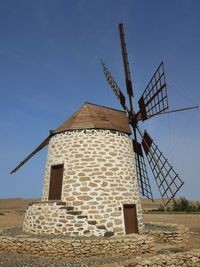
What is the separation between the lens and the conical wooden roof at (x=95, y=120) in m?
13.7

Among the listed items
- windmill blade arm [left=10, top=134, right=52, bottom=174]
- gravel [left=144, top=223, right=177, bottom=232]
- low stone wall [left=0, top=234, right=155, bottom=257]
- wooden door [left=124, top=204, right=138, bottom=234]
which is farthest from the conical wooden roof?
low stone wall [left=0, top=234, right=155, bottom=257]

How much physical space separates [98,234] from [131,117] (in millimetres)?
7325

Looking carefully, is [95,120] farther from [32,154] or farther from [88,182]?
[32,154]

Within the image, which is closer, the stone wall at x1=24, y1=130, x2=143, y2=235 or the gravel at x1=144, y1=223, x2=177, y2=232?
the stone wall at x1=24, y1=130, x2=143, y2=235

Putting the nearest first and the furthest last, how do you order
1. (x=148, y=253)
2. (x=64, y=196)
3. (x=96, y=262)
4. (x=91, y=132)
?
(x=96, y=262)
(x=148, y=253)
(x=64, y=196)
(x=91, y=132)

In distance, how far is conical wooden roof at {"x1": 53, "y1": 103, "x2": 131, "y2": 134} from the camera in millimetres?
13719

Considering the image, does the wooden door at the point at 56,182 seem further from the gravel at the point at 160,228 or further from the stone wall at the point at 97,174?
the gravel at the point at 160,228

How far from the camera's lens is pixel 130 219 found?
1278 centimetres

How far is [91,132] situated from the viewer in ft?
44.2

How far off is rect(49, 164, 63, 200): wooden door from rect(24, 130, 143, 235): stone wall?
30 centimetres

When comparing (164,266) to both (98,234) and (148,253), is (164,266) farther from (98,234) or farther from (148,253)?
(98,234)

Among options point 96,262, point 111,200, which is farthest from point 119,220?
point 96,262

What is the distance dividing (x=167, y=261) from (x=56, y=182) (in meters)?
6.60

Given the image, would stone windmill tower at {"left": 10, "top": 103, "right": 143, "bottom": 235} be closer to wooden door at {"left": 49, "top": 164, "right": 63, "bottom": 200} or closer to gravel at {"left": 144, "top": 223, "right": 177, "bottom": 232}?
wooden door at {"left": 49, "top": 164, "right": 63, "bottom": 200}
